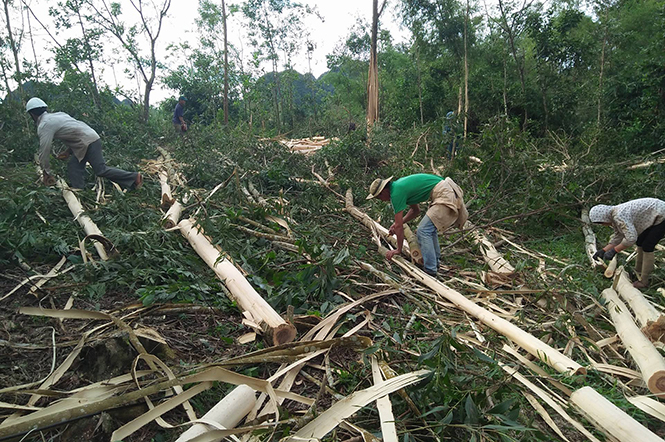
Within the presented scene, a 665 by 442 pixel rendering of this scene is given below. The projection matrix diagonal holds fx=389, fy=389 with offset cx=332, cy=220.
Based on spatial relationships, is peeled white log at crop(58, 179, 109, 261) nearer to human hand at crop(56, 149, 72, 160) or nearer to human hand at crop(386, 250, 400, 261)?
human hand at crop(56, 149, 72, 160)

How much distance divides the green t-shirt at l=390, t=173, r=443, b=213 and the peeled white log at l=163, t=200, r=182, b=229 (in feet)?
7.51

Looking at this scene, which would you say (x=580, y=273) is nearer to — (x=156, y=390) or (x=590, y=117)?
(x=156, y=390)

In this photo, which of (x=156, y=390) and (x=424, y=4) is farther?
(x=424, y=4)

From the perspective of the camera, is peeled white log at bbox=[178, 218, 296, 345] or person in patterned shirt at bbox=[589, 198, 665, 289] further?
person in patterned shirt at bbox=[589, 198, 665, 289]

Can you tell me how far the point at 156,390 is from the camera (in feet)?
5.84

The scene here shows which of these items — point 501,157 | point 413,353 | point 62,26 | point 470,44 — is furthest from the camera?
point 470,44

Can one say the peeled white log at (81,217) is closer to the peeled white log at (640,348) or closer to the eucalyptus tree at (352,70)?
the peeled white log at (640,348)

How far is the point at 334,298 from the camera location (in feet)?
10.2

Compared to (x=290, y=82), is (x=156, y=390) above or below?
below

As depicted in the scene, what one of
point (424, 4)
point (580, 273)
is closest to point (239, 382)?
point (580, 273)

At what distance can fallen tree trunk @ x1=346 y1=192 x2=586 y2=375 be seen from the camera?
7.09 feet

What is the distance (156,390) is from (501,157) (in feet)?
17.9

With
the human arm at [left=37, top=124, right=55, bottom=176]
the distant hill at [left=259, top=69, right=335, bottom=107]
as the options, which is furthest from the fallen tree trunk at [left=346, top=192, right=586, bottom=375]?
the distant hill at [left=259, top=69, right=335, bottom=107]

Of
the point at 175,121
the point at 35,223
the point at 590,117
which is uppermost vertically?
the point at 175,121
